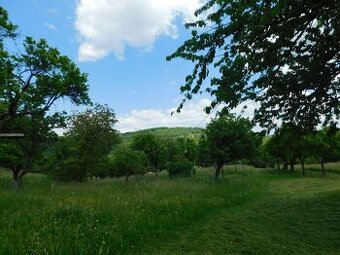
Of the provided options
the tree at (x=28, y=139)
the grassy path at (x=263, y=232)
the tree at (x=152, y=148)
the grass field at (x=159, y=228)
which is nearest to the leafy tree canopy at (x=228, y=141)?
the tree at (x=28, y=139)

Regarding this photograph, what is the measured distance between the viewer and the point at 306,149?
46.8 m

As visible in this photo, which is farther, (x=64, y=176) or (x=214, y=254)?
(x=64, y=176)

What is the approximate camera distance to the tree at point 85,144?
97.5ft

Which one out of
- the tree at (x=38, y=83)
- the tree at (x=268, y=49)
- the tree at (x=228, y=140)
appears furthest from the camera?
the tree at (x=228, y=140)

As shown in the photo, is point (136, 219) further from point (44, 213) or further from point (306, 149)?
point (306, 149)

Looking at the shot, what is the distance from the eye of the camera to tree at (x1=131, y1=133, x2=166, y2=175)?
59.7m

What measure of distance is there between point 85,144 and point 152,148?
97.3 ft

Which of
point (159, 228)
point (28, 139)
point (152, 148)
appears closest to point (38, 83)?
point (28, 139)

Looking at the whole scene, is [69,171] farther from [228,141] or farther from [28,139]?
[228,141]

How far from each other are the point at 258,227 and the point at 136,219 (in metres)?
3.89

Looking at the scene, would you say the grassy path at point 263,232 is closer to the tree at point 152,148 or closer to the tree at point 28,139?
the tree at point 28,139

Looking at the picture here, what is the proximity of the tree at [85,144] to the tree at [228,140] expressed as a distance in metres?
8.87

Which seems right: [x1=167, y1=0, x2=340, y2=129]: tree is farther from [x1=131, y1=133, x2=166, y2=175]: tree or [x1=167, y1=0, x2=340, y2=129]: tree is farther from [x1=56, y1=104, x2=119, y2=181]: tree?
[x1=131, y1=133, x2=166, y2=175]: tree

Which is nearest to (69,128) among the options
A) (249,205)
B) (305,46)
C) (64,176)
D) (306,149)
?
(64,176)
